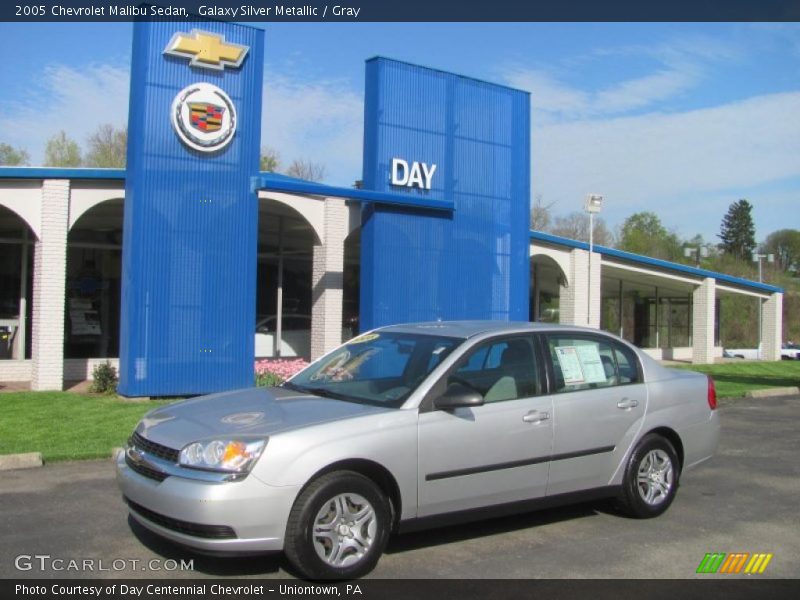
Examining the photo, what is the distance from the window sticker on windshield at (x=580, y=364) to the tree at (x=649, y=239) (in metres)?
67.4

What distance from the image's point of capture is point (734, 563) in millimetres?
5672

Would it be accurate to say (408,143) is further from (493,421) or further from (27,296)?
(493,421)

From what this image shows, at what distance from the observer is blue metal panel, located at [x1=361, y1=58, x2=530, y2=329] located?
638 inches

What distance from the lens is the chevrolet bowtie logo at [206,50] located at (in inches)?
547

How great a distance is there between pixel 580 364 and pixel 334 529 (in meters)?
2.60

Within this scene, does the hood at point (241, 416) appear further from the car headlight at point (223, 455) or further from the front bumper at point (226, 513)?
the front bumper at point (226, 513)

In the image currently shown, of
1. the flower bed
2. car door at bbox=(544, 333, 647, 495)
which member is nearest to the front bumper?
car door at bbox=(544, 333, 647, 495)

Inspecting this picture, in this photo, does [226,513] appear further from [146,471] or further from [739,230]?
[739,230]

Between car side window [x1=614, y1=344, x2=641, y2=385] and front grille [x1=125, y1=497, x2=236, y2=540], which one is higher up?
car side window [x1=614, y1=344, x2=641, y2=385]

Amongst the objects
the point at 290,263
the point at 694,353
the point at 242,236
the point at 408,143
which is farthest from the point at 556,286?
the point at 242,236

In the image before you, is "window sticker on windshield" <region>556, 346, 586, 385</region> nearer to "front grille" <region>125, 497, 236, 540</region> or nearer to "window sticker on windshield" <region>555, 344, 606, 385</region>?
"window sticker on windshield" <region>555, 344, 606, 385</region>

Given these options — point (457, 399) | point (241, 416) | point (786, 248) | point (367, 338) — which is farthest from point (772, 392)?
point (786, 248)

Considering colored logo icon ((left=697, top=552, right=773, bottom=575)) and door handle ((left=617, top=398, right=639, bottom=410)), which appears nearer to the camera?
colored logo icon ((left=697, top=552, right=773, bottom=575))

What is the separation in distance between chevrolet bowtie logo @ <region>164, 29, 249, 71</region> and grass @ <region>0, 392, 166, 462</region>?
591 centimetres
